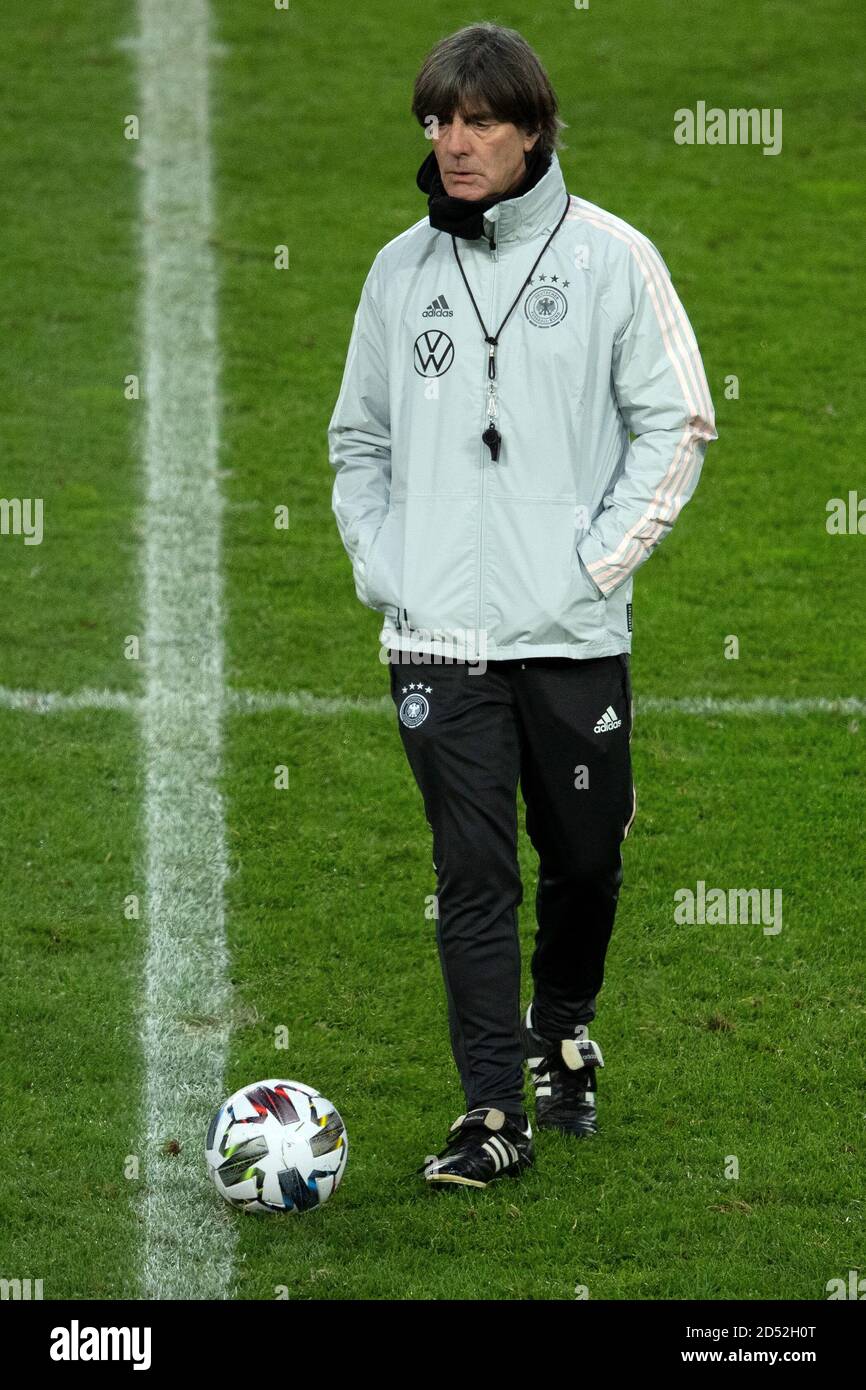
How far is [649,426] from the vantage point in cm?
468

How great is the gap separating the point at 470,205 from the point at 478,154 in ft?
0.37

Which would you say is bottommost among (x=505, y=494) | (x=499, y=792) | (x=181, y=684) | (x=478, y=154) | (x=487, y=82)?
(x=499, y=792)

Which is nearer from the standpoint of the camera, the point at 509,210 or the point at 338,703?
the point at 509,210

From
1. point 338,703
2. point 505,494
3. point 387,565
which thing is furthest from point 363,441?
point 338,703

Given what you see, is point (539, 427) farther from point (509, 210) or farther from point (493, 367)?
point (509, 210)

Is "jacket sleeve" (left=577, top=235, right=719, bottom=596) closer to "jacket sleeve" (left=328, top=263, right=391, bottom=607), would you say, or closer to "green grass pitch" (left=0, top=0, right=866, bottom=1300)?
"jacket sleeve" (left=328, top=263, right=391, bottom=607)

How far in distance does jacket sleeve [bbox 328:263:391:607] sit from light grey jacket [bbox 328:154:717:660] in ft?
0.40

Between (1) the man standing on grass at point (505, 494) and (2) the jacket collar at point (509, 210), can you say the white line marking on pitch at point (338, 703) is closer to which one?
(1) the man standing on grass at point (505, 494)

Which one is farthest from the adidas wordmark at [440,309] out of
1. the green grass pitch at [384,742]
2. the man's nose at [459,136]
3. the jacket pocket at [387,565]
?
the green grass pitch at [384,742]

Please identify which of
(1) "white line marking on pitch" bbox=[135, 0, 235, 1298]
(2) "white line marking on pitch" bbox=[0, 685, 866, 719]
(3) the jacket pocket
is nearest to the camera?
(3) the jacket pocket

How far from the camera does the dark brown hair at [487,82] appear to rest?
4.54 metres

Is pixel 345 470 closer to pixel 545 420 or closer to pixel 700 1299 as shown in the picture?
pixel 545 420

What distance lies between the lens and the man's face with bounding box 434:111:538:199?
15.0ft

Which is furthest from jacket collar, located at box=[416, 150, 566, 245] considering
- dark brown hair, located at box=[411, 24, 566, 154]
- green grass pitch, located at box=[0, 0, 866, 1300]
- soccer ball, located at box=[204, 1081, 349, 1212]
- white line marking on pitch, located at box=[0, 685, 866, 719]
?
white line marking on pitch, located at box=[0, 685, 866, 719]
